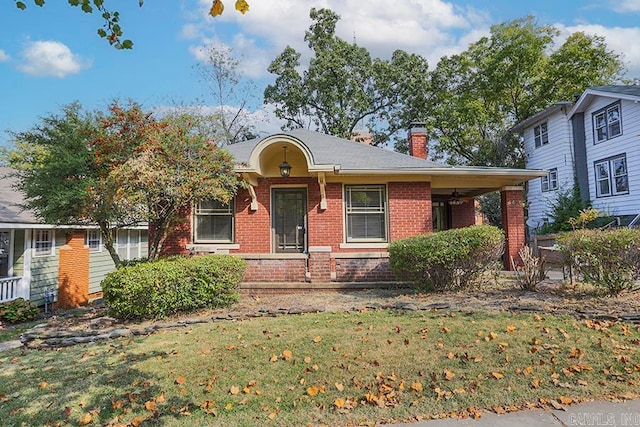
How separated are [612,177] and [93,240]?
76.1 ft

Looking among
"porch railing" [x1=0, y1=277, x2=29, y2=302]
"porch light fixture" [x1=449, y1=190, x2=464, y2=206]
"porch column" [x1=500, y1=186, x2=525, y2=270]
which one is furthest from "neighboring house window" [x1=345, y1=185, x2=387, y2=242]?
"porch railing" [x1=0, y1=277, x2=29, y2=302]

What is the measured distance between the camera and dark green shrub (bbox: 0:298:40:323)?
Result: 10266 mm

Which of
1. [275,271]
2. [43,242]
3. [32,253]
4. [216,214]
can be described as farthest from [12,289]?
[275,271]

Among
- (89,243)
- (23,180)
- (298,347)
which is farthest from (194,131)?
(89,243)

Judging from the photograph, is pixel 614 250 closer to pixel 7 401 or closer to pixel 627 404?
pixel 627 404

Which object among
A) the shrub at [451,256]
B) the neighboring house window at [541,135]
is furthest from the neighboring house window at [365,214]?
the neighboring house window at [541,135]

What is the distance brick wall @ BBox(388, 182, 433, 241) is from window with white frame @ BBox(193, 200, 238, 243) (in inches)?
178

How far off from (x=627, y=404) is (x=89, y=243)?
16552 mm

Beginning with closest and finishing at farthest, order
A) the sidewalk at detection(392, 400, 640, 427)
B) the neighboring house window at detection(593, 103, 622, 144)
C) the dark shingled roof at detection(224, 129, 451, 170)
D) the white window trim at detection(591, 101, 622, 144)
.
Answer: the sidewalk at detection(392, 400, 640, 427), the dark shingled roof at detection(224, 129, 451, 170), the white window trim at detection(591, 101, 622, 144), the neighboring house window at detection(593, 103, 622, 144)

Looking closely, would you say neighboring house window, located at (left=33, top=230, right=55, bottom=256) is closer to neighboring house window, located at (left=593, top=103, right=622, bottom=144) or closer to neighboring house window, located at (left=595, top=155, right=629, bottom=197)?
neighboring house window, located at (left=595, top=155, right=629, bottom=197)

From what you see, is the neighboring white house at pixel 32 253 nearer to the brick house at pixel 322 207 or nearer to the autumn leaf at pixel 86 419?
the brick house at pixel 322 207

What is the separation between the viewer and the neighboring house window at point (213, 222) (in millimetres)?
10477

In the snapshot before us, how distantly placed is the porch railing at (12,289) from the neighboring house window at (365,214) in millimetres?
10109

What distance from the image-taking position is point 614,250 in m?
6.24
